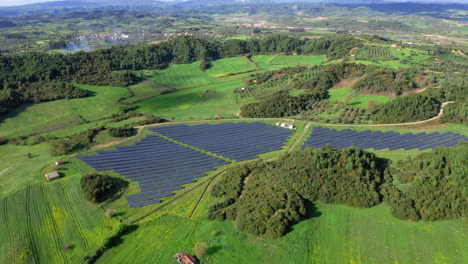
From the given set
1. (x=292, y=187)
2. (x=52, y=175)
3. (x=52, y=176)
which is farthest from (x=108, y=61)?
(x=292, y=187)

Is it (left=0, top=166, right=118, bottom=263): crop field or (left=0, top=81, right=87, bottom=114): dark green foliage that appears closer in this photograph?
(left=0, top=166, right=118, bottom=263): crop field

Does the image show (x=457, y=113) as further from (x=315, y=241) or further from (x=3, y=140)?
(x=3, y=140)

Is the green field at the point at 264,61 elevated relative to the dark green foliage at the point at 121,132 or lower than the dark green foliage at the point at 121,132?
elevated

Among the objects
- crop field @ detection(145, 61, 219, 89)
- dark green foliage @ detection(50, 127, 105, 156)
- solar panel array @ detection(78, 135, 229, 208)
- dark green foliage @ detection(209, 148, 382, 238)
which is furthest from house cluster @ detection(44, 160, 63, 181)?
crop field @ detection(145, 61, 219, 89)

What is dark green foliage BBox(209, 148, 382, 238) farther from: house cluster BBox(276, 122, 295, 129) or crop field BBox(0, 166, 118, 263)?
house cluster BBox(276, 122, 295, 129)

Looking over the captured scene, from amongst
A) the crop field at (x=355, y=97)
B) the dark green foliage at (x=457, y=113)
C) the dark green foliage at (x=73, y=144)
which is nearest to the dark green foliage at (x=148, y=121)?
the dark green foliage at (x=73, y=144)

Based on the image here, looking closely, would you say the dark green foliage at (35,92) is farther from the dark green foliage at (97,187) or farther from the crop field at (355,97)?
the crop field at (355,97)

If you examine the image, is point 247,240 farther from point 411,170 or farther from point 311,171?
point 411,170
